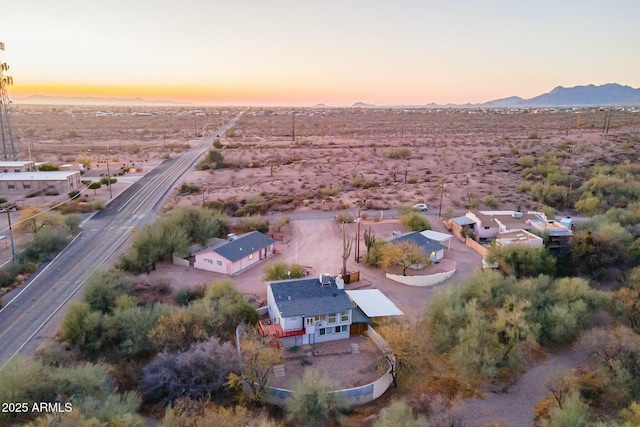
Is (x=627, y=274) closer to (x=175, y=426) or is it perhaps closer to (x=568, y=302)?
(x=568, y=302)

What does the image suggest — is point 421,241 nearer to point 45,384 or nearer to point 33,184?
point 45,384

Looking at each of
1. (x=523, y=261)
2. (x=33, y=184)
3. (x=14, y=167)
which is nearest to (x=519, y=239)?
(x=523, y=261)

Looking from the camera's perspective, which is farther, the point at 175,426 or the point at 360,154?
the point at 360,154

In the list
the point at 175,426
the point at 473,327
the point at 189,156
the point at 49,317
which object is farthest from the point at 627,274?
the point at 189,156

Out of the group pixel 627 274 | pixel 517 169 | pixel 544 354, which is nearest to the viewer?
pixel 544 354

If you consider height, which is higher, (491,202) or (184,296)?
(491,202)

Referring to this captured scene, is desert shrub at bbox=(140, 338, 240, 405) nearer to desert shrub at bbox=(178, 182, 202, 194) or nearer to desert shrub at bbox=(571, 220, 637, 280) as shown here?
desert shrub at bbox=(571, 220, 637, 280)

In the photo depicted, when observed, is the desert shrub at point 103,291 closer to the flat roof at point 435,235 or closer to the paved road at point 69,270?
the paved road at point 69,270
